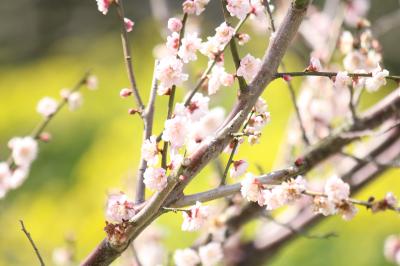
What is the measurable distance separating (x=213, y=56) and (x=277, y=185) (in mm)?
260

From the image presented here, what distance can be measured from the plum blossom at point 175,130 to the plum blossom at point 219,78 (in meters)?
0.13

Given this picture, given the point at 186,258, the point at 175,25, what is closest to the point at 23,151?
the point at 186,258

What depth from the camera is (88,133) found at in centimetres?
462

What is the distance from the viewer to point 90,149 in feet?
14.4

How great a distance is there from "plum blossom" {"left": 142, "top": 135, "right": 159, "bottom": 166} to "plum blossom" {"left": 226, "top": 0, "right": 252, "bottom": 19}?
26 cm

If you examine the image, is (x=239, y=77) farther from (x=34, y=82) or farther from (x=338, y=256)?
(x=34, y=82)

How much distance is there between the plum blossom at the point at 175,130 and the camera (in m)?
1.09

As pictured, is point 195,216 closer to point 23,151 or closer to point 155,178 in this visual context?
point 155,178

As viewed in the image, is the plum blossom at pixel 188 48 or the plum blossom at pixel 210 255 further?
the plum blossom at pixel 210 255

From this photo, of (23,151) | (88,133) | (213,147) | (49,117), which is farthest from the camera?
(88,133)

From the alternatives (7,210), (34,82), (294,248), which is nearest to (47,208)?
(7,210)

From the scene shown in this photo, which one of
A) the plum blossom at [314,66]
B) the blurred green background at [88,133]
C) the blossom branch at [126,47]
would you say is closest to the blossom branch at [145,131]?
the blossom branch at [126,47]

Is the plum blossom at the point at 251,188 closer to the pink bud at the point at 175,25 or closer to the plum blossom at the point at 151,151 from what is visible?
the plum blossom at the point at 151,151

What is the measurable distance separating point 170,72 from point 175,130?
0.10 metres
